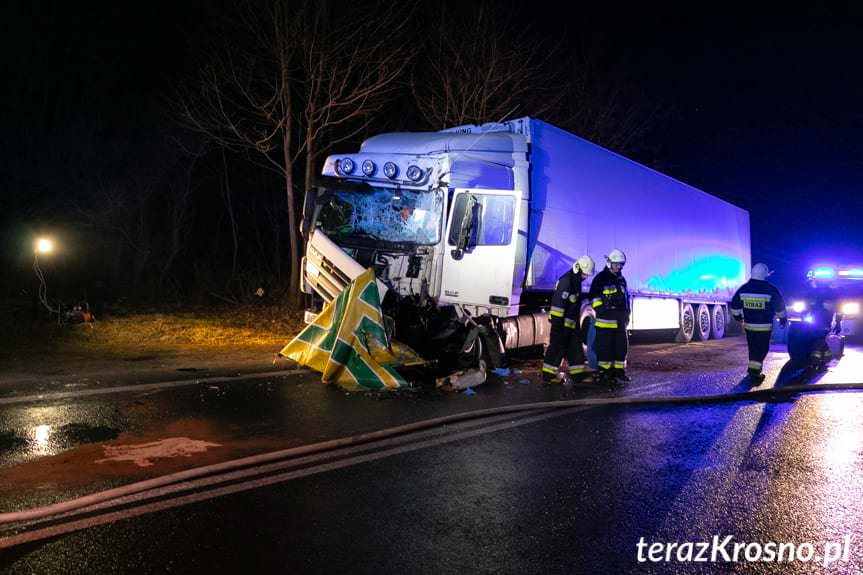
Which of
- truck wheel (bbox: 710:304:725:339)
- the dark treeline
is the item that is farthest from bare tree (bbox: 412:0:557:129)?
truck wheel (bbox: 710:304:725:339)

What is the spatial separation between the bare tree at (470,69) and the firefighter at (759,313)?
36.3ft

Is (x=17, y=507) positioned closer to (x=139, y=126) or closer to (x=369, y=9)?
(x=369, y=9)

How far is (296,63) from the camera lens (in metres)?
16.2

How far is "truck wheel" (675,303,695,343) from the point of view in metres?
15.0

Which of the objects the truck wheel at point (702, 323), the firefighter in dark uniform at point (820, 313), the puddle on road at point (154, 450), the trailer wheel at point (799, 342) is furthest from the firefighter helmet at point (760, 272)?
the puddle on road at point (154, 450)

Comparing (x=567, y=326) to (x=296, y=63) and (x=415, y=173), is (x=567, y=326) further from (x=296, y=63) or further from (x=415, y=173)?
(x=296, y=63)

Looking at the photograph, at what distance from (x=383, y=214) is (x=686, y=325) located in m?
9.33

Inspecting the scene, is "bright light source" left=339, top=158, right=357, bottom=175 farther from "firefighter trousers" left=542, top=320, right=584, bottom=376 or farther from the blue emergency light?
the blue emergency light

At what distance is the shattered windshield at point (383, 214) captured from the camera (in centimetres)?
917

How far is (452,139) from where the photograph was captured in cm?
959

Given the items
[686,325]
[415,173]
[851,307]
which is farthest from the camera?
[686,325]

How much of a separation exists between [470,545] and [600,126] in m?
22.1

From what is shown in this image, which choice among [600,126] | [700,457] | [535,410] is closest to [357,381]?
[535,410]

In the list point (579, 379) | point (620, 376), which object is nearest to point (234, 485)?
point (579, 379)
